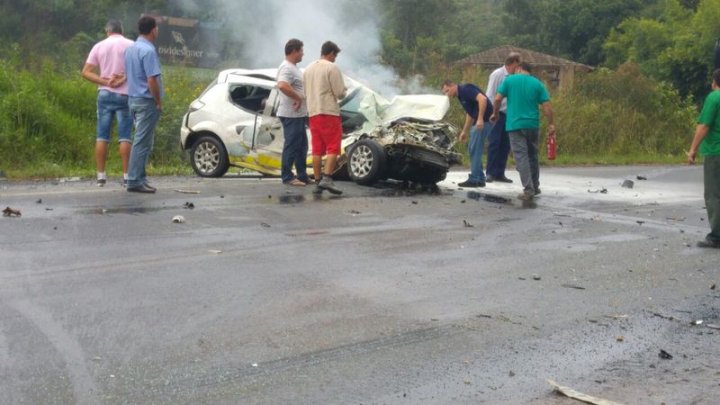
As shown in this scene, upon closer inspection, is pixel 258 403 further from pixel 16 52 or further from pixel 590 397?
pixel 16 52

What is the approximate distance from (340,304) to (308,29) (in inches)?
804

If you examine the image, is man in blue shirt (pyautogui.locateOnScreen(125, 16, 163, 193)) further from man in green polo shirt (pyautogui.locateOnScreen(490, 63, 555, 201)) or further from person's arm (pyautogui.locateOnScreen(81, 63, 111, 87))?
man in green polo shirt (pyautogui.locateOnScreen(490, 63, 555, 201))

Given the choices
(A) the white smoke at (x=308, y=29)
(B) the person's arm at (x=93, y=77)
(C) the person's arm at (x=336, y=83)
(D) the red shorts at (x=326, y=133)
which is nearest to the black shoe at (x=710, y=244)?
(D) the red shorts at (x=326, y=133)

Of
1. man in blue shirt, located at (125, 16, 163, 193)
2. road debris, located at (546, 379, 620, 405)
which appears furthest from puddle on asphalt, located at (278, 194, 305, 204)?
road debris, located at (546, 379, 620, 405)

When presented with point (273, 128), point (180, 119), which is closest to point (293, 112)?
point (273, 128)

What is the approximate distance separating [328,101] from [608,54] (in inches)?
1793

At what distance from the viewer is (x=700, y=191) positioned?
16.1m

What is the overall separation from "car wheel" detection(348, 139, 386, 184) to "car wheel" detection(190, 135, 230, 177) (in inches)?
88.8

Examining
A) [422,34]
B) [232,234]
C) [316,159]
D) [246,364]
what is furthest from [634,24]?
[246,364]

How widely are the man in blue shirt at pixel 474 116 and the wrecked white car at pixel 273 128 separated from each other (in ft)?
1.22

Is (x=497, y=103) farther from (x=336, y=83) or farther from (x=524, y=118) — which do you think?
(x=336, y=83)

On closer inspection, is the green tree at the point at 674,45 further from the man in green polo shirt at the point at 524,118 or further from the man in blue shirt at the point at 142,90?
the man in blue shirt at the point at 142,90

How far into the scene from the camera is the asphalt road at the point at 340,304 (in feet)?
17.7

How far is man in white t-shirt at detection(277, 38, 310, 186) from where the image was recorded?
1296cm
